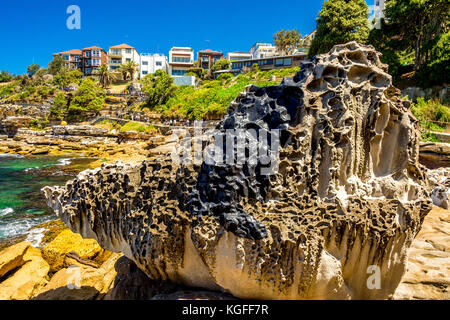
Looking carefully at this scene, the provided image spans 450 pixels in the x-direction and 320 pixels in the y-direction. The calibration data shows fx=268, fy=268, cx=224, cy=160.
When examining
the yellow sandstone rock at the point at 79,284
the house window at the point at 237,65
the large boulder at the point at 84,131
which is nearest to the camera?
the yellow sandstone rock at the point at 79,284

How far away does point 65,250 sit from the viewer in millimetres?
7160

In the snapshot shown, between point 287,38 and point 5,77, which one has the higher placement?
point 287,38

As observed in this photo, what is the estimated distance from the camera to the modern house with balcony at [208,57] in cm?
6606

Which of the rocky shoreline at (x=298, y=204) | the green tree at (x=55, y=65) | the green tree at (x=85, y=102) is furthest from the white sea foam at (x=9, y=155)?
the green tree at (x=55, y=65)

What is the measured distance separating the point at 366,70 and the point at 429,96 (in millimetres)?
18779

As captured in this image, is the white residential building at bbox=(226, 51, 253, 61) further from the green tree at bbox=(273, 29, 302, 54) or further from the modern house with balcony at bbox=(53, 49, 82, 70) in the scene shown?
the modern house with balcony at bbox=(53, 49, 82, 70)

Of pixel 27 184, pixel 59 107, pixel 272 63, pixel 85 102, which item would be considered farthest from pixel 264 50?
pixel 27 184

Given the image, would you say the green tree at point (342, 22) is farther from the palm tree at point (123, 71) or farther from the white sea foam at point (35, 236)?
the palm tree at point (123, 71)

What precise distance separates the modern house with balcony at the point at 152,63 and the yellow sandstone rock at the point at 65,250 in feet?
204

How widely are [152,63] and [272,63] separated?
3012 cm

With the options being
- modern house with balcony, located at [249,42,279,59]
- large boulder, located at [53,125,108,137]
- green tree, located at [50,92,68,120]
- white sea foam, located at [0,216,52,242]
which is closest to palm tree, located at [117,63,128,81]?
green tree, located at [50,92,68,120]

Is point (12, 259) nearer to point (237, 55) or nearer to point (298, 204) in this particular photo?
point (298, 204)

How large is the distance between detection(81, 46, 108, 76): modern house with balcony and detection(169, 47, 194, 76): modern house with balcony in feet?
62.5

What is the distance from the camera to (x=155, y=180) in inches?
144
